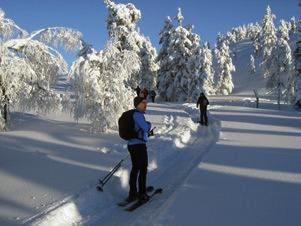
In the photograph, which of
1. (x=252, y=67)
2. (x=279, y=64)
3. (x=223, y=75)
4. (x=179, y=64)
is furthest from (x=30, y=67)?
(x=252, y=67)

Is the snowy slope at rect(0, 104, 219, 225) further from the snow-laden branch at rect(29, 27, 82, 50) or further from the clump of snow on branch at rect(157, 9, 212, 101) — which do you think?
the clump of snow on branch at rect(157, 9, 212, 101)

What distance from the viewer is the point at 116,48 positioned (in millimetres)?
17312

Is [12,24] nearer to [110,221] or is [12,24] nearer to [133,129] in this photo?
[133,129]

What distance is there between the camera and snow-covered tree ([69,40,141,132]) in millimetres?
16672

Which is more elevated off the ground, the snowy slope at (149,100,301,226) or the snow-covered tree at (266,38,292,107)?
the snow-covered tree at (266,38,292,107)

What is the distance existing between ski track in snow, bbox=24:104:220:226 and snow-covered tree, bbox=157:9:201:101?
1565 inches

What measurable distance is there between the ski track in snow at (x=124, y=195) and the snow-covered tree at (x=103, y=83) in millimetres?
2334

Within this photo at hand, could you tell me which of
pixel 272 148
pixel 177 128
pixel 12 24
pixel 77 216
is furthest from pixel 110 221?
pixel 177 128

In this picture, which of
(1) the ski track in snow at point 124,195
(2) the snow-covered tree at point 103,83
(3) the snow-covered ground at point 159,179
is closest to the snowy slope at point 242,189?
(3) the snow-covered ground at point 159,179

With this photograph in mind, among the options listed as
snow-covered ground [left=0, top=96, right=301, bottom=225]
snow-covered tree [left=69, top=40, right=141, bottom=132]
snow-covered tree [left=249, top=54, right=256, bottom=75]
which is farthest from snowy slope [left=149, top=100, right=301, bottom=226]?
snow-covered tree [left=249, top=54, right=256, bottom=75]

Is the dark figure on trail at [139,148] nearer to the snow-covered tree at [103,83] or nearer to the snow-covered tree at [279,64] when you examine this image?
the snow-covered tree at [103,83]

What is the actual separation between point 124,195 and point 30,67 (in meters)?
6.83

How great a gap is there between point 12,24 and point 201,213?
32.8 feet

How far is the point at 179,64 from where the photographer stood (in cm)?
5525
